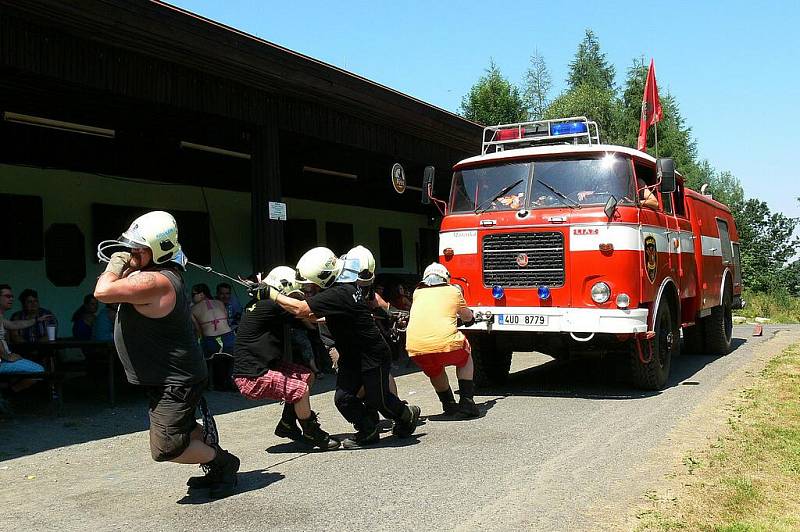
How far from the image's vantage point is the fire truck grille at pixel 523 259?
30.3 feet

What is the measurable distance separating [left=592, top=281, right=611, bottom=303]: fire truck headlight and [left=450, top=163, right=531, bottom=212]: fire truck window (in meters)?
1.32

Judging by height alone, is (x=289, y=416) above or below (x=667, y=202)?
below

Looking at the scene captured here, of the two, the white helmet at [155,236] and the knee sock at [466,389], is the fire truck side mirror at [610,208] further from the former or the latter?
the white helmet at [155,236]

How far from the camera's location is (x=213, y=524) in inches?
195

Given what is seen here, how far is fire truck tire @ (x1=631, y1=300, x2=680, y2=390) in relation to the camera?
31.1ft

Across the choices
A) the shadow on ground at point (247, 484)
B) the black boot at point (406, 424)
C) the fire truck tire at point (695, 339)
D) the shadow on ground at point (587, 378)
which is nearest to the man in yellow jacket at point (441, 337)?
the black boot at point (406, 424)

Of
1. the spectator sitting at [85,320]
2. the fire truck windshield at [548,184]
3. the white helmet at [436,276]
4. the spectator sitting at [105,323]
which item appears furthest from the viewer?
the spectator sitting at [85,320]

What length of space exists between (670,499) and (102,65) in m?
6.71

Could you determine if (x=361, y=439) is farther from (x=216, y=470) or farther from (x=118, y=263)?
(x=118, y=263)

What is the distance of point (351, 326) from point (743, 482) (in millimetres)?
3107

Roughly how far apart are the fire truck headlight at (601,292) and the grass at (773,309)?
1662 centimetres

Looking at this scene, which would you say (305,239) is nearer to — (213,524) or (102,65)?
(102,65)

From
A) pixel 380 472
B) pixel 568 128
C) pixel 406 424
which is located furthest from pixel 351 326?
pixel 568 128

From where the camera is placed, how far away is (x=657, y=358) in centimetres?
953
